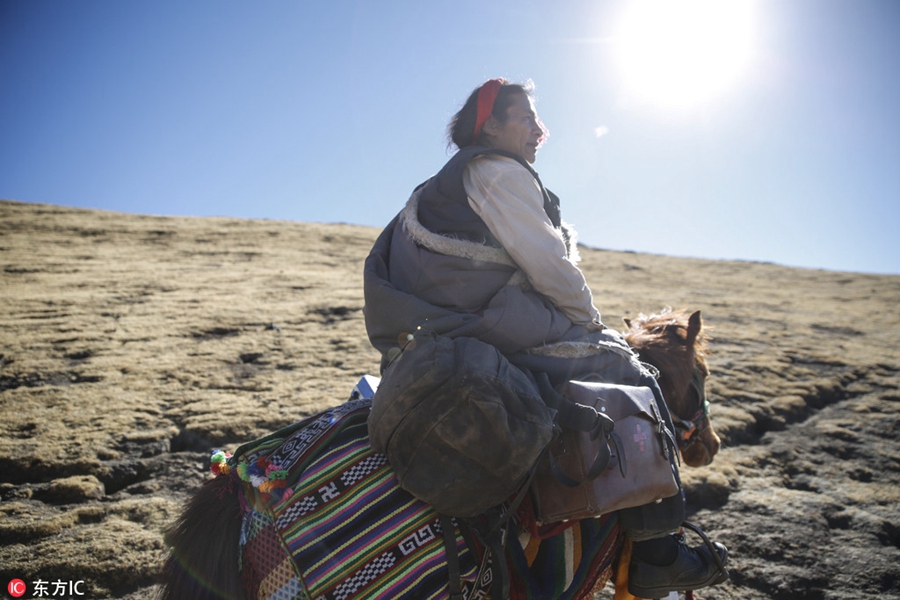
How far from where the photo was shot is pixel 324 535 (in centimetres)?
167

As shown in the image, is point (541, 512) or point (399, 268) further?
point (399, 268)

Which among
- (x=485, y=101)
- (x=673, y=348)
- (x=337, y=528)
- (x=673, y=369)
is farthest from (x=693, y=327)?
(x=337, y=528)

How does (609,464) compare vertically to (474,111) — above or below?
below

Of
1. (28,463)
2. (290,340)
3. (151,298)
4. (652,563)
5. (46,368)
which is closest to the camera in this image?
(652,563)

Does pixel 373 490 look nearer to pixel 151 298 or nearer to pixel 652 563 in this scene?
pixel 652 563

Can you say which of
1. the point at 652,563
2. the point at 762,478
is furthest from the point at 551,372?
the point at 762,478

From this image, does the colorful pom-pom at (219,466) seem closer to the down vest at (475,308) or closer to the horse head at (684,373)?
the down vest at (475,308)

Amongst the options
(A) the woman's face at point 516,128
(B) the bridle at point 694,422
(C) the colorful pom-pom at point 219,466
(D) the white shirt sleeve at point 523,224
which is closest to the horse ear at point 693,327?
(B) the bridle at point 694,422

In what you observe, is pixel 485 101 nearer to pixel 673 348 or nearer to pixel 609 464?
pixel 673 348

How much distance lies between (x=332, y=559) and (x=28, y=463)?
2.95m

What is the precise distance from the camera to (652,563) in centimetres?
219

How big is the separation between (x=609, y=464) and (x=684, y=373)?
3.42 ft

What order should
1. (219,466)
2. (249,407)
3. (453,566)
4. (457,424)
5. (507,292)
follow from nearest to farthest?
(457,424) < (453,566) < (219,466) < (507,292) < (249,407)

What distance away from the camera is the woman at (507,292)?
1994 mm
